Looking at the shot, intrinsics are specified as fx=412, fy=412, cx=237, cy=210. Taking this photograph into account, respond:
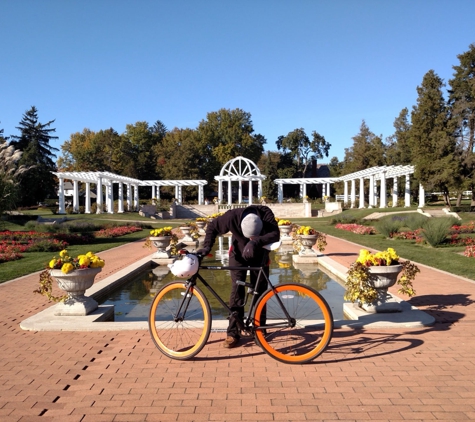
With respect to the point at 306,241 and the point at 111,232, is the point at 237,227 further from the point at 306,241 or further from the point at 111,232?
the point at 111,232

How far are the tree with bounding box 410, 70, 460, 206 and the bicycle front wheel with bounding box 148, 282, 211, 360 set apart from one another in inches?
1237

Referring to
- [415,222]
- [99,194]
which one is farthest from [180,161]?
[415,222]

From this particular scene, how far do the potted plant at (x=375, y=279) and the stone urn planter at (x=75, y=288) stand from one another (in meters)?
3.73

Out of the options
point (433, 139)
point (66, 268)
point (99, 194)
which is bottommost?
point (66, 268)

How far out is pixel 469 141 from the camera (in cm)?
3388

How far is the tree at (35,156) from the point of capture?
54.2 meters

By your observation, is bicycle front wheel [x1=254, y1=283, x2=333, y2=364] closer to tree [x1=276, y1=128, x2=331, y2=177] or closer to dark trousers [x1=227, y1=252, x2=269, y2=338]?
dark trousers [x1=227, y1=252, x2=269, y2=338]

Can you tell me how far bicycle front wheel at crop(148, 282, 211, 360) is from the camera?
445 centimetres

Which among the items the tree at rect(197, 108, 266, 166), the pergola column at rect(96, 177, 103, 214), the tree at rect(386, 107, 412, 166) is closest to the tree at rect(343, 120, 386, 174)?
the tree at rect(386, 107, 412, 166)

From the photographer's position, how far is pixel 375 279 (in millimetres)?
5863

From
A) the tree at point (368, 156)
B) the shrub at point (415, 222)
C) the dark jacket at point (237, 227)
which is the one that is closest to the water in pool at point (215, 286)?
the dark jacket at point (237, 227)

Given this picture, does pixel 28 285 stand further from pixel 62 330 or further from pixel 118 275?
pixel 62 330

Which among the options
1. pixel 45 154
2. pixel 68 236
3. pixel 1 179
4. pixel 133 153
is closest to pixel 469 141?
pixel 68 236

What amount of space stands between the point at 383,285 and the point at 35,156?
62.2 meters
